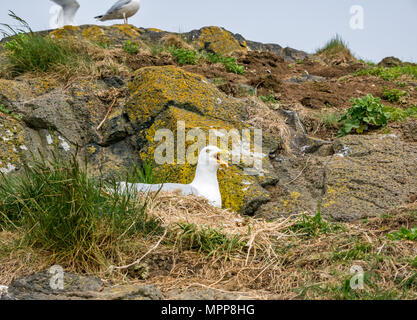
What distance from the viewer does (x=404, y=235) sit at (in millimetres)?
3721

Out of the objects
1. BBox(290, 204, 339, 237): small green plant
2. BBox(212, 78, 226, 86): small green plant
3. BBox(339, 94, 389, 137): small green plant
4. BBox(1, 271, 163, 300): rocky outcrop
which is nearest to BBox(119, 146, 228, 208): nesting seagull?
BBox(290, 204, 339, 237): small green plant

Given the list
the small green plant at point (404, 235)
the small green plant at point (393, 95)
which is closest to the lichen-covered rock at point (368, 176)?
the small green plant at point (404, 235)

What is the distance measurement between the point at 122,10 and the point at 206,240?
9361mm

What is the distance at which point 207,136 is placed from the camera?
19.7ft

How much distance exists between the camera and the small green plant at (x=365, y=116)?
693 centimetres

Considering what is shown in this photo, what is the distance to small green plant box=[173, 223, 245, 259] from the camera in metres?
3.80

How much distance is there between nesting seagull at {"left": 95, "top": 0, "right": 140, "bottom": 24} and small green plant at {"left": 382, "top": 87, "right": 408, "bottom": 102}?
22.4 ft

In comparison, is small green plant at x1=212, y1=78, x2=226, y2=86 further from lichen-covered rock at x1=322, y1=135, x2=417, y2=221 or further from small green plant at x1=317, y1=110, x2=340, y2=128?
lichen-covered rock at x1=322, y1=135, x2=417, y2=221

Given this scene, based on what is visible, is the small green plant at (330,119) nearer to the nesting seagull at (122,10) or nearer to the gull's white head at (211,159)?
the gull's white head at (211,159)

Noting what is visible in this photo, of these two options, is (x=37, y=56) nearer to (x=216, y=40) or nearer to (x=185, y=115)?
(x=185, y=115)

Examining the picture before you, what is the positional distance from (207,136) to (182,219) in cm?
200

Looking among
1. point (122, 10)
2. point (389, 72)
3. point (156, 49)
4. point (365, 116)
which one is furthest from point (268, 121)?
point (122, 10)
